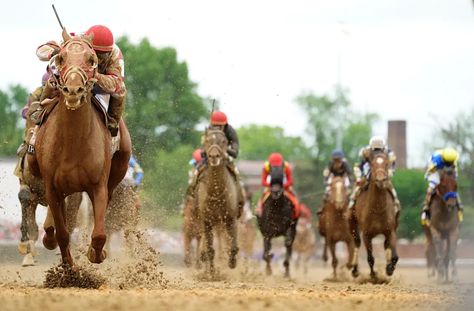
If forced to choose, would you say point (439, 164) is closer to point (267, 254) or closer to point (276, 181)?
point (276, 181)

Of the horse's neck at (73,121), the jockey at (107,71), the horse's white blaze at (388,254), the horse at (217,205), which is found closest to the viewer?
the horse's neck at (73,121)

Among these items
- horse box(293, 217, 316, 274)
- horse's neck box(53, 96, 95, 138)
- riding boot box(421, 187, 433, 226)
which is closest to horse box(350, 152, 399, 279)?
riding boot box(421, 187, 433, 226)

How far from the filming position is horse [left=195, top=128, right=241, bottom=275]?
2272 cm

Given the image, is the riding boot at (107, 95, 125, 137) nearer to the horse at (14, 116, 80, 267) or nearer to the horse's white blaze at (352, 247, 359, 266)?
the horse at (14, 116, 80, 267)

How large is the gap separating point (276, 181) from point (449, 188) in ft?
10.7

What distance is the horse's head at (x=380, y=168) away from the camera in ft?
72.6

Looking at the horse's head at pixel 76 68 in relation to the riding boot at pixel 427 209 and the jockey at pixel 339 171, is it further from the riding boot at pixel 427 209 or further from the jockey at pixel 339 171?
the jockey at pixel 339 171

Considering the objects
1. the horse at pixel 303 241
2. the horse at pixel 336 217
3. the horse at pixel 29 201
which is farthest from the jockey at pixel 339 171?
the horse at pixel 303 241

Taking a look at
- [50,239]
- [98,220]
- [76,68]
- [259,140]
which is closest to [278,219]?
[50,239]

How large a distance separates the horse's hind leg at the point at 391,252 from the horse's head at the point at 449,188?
10.4 feet

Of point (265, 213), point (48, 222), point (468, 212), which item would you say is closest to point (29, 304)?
point (48, 222)

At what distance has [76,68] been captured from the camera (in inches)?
579

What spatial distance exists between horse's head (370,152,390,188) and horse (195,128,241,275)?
7.62 feet

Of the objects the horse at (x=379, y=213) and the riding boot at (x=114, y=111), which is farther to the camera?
the horse at (x=379, y=213)
